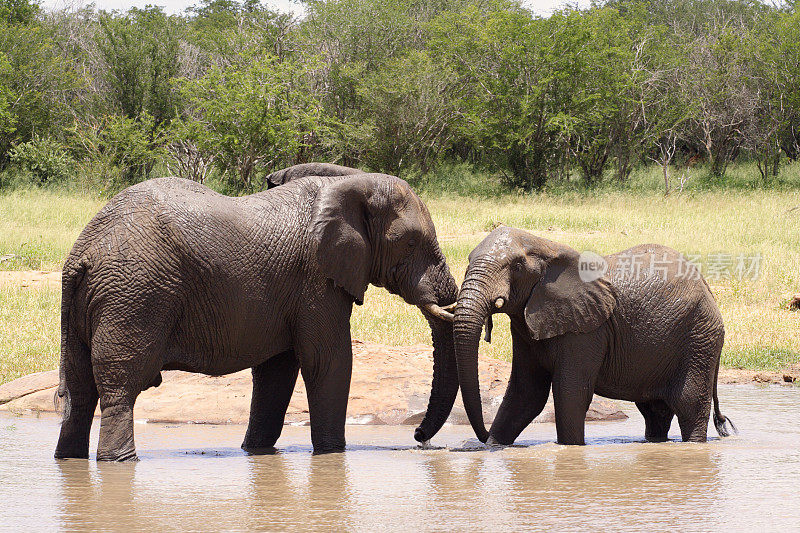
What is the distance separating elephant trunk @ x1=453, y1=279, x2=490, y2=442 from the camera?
6938 mm

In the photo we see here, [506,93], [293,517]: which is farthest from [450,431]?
[506,93]

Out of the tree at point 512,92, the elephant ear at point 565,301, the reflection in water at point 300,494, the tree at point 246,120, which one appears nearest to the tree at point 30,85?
the tree at point 246,120

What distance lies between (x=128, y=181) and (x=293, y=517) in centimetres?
2848

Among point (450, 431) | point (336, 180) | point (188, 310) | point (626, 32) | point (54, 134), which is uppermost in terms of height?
point (626, 32)

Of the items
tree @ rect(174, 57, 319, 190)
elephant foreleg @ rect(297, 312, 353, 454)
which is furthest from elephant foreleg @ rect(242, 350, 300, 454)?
tree @ rect(174, 57, 319, 190)

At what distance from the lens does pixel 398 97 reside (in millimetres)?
35406

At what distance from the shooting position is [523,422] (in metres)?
7.84

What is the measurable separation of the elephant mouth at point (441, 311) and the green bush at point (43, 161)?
986 inches

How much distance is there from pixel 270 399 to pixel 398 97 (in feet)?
93.5

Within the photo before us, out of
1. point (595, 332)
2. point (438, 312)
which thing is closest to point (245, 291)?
point (438, 312)

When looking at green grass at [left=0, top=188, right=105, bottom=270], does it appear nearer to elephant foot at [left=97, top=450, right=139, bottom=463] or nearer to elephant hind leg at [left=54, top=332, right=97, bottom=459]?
elephant hind leg at [left=54, top=332, right=97, bottom=459]

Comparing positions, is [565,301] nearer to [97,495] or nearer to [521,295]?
[521,295]

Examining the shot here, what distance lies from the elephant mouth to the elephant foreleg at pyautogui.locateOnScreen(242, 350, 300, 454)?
3.41ft

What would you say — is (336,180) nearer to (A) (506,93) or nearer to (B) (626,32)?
(A) (506,93)
